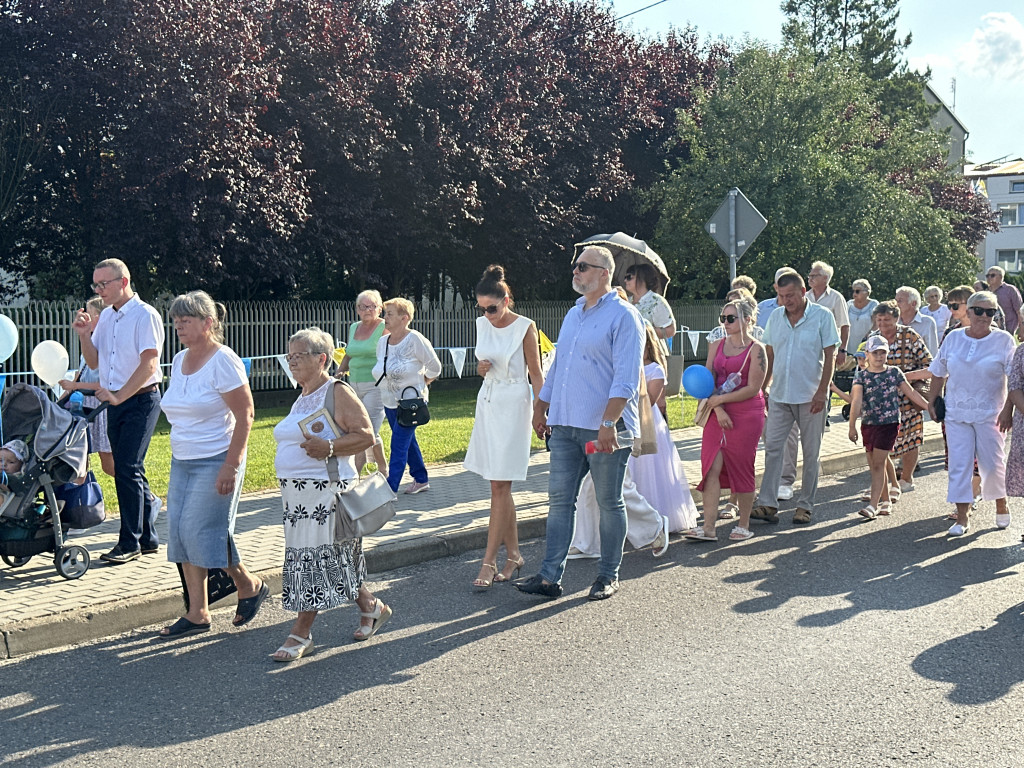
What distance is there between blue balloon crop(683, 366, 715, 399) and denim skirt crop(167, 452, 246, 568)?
11.9ft

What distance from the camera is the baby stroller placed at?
641 cm

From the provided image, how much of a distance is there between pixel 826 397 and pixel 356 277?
616 inches

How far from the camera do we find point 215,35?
18406 mm

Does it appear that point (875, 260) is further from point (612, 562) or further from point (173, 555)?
point (173, 555)

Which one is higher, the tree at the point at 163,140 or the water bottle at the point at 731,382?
the tree at the point at 163,140

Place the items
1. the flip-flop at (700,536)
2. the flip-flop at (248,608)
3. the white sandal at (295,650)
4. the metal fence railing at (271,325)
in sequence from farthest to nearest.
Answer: the metal fence railing at (271,325), the flip-flop at (700,536), the flip-flop at (248,608), the white sandal at (295,650)

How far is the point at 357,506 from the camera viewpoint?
536cm

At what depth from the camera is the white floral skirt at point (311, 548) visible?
5.33 metres

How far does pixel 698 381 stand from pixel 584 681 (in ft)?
11.7

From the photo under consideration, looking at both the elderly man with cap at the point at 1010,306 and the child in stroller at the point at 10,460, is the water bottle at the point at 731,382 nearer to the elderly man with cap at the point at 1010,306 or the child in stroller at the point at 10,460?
the child in stroller at the point at 10,460

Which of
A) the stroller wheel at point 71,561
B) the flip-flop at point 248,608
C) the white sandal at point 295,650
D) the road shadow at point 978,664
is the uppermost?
the stroller wheel at point 71,561

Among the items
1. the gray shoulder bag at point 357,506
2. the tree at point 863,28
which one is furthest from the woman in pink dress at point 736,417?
the tree at point 863,28

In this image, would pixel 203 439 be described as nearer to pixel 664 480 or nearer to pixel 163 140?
pixel 664 480

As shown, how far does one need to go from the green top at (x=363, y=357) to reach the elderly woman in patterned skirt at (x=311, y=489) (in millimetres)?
4080
